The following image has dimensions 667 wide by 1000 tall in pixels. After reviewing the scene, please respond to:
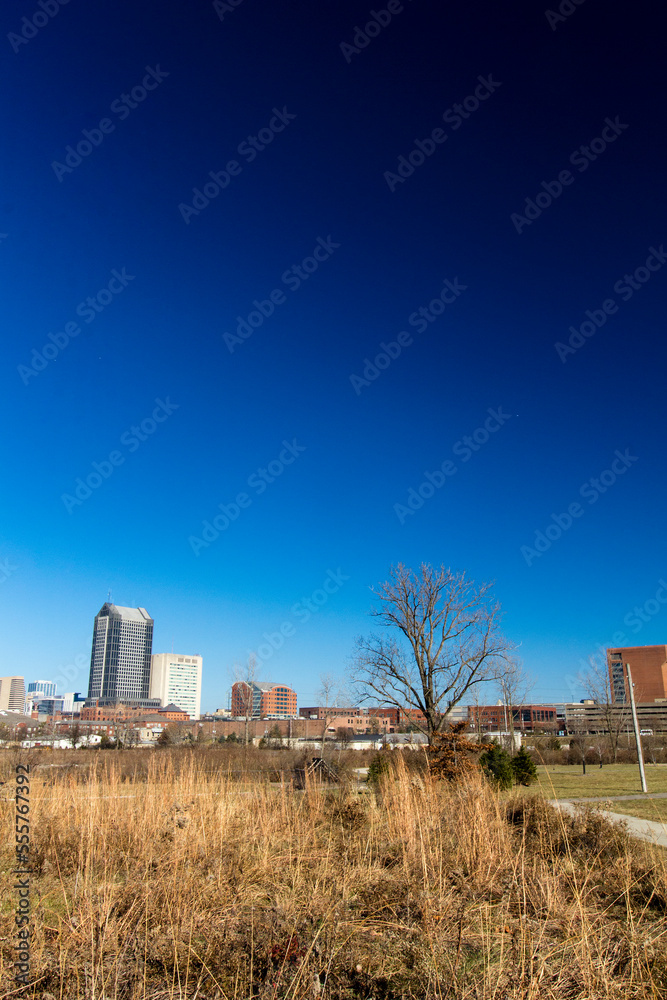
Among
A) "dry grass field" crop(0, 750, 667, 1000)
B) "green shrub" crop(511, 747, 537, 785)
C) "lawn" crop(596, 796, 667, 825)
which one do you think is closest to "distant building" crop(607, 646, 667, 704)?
"green shrub" crop(511, 747, 537, 785)

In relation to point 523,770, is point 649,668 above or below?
above

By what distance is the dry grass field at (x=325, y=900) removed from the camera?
12.3ft

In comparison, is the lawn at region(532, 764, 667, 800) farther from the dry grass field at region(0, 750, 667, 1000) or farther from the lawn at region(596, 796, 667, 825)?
the dry grass field at region(0, 750, 667, 1000)

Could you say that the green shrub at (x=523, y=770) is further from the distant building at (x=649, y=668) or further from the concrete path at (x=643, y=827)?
the distant building at (x=649, y=668)

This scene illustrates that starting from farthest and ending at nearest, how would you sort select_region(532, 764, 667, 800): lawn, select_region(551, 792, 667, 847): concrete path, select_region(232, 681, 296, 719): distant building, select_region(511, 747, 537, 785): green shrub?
select_region(232, 681, 296, 719): distant building → select_region(511, 747, 537, 785): green shrub → select_region(532, 764, 667, 800): lawn → select_region(551, 792, 667, 847): concrete path

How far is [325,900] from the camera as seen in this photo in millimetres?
5195

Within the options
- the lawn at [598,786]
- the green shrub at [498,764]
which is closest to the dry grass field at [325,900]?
the lawn at [598,786]

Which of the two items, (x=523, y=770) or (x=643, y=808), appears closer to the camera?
(x=643, y=808)

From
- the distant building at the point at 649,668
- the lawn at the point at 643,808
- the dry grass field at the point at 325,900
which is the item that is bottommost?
the lawn at the point at 643,808

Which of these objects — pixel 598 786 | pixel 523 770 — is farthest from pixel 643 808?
pixel 523 770

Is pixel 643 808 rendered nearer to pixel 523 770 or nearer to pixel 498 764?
pixel 498 764

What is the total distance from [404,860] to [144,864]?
269 cm

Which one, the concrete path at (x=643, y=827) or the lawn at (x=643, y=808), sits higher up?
the concrete path at (x=643, y=827)

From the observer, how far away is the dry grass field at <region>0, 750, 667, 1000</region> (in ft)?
12.3
